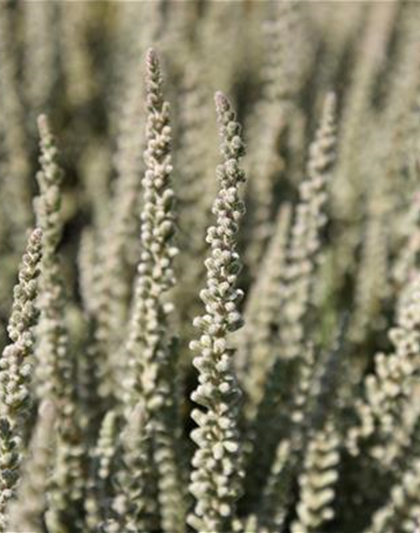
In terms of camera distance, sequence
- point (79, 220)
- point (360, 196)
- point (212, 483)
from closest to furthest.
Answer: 1. point (212, 483)
2. point (360, 196)
3. point (79, 220)

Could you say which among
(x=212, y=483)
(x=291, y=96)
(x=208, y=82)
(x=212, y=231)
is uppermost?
(x=208, y=82)

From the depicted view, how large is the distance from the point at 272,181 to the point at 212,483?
0.80 meters

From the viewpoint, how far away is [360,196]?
174cm

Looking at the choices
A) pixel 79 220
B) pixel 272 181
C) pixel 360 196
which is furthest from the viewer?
pixel 79 220

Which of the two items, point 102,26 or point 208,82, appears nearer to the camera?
point 208,82

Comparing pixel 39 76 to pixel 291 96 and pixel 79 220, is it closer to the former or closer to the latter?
pixel 79 220

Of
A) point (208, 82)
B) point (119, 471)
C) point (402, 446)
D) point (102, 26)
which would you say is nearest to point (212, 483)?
point (119, 471)

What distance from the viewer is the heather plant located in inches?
32.9

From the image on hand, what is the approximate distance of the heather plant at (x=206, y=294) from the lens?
0.84m

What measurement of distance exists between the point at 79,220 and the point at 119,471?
1.02m

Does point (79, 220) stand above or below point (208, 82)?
below

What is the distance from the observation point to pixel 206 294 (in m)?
0.76

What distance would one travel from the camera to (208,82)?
70.3 inches

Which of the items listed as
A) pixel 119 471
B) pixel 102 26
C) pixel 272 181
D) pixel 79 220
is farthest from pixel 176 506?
pixel 102 26
